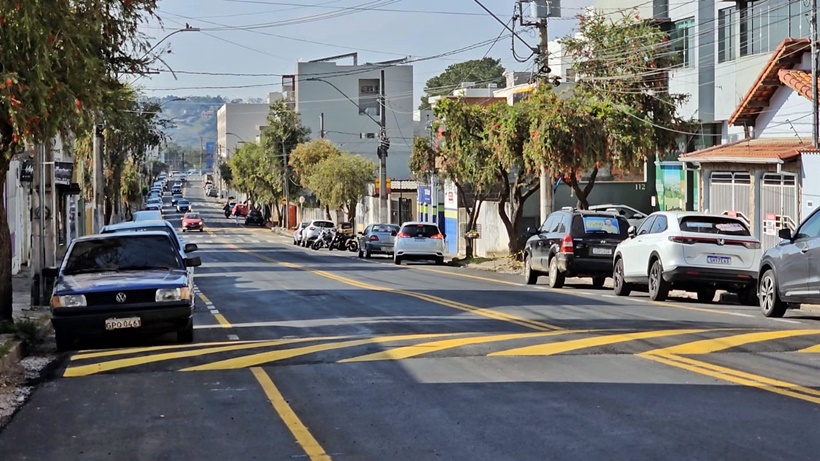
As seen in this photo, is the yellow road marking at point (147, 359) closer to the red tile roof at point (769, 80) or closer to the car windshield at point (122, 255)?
the car windshield at point (122, 255)

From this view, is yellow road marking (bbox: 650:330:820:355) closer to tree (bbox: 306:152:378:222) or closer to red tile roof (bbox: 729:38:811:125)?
red tile roof (bbox: 729:38:811:125)

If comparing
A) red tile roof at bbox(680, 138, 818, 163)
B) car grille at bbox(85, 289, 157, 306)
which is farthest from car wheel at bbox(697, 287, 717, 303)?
car grille at bbox(85, 289, 157, 306)

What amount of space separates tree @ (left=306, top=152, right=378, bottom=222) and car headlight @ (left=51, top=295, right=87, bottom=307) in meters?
58.5

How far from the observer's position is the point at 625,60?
40.5 metres

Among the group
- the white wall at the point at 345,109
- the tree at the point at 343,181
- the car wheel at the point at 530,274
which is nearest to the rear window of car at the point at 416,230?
the car wheel at the point at 530,274

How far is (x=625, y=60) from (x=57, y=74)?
2916 centimetres

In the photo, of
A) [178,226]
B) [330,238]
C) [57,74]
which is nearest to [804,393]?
[57,74]

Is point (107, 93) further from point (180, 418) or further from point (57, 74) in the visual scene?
point (180, 418)

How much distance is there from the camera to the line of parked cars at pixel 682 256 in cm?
1730

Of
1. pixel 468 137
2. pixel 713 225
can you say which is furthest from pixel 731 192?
pixel 713 225

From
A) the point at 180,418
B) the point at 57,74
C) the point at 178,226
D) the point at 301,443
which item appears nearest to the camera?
the point at 301,443

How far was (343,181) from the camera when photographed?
73500mm

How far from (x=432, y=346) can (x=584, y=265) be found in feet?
39.7

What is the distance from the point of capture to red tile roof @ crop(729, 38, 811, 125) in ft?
96.4
